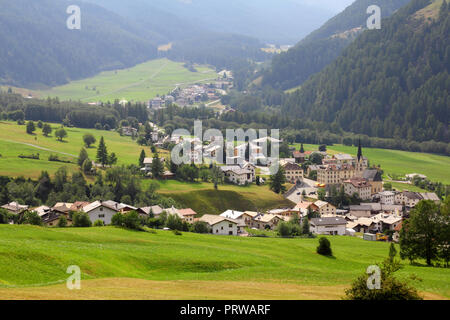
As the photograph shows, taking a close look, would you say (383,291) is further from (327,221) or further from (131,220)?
(327,221)

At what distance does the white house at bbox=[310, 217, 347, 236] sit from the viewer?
3164 inches

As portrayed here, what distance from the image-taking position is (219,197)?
93.9 metres

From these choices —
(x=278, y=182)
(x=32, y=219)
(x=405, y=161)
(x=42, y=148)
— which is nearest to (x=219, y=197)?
(x=278, y=182)

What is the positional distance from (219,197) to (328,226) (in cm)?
2112

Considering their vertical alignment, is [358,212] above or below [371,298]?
below

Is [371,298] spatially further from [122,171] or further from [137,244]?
[122,171]

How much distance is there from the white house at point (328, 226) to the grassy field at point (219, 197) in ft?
50.4

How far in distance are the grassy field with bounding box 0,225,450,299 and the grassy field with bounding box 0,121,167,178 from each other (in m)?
44.5

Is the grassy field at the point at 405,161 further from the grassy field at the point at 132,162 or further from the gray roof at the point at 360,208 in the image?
the grassy field at the point at 132,162

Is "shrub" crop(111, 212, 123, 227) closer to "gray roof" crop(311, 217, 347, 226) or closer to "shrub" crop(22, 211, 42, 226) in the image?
"shrub" crop(22, 211, 42, 226)

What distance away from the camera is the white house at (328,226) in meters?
80.4

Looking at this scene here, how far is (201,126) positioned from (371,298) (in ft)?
467

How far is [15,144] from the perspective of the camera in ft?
377
